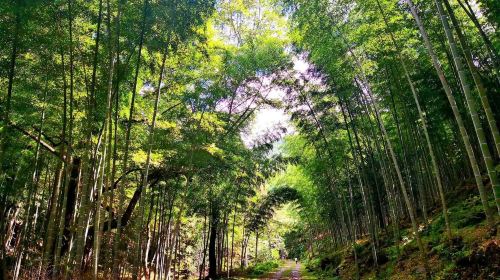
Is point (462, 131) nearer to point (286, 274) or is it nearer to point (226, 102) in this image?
point (226, 102)

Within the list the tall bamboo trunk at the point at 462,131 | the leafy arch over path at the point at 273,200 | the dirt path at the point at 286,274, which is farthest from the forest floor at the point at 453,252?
the leafy arch over path at the point at 273,200

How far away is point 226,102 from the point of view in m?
9.20

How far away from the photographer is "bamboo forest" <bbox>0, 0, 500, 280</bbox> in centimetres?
479

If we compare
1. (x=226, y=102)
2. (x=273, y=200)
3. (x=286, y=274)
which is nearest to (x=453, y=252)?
(x=226, y=102)

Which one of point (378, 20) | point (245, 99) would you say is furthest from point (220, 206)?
point (378, 20)

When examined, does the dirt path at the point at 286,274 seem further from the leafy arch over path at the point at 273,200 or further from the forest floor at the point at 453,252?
the forest floor at the point at 453,252

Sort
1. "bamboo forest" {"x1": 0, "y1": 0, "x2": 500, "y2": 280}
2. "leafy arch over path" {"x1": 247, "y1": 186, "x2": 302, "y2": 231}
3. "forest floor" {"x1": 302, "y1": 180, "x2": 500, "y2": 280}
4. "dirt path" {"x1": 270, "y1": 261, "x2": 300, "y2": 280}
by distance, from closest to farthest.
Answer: "forest floor" {"x1": 302, "y1": 180, "x2": 500, "y2": 280}
"bamboo forest" {"x1": 0, "y1": 0, "x2": 500, "y2": 280}
"dirt path" {"x1": 270, "y1": 261, "x2": 300, "y2": 280}
"leafy arch over path" {"x1": 247, "y1": 186, "x2": 302, "y2": 231}

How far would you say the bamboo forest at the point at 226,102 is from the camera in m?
4.79

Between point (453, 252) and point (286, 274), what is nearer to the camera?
point (453, 252)

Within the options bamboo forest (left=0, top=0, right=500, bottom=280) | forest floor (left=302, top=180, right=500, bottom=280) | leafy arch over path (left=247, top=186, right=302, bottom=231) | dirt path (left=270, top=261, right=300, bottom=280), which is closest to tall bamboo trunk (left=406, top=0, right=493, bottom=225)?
bamboo forest (left=0, top=0, right=500, bottom=280)

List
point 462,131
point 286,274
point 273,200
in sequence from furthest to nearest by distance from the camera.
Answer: point 273,200 → point 286,274 → point 462,131

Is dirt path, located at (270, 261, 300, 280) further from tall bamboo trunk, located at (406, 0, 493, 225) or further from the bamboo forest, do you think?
tall bamboo trunk, located at (406, 0, 493, 225)

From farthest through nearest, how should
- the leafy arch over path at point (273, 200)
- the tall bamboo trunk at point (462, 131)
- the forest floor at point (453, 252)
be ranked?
1. the leafy arch over path at point (273, 200)
2. the forest floor at point (453, 252)
3. the tall bamboo trunk at point (462, 131)

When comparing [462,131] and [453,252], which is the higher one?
[462,131]
